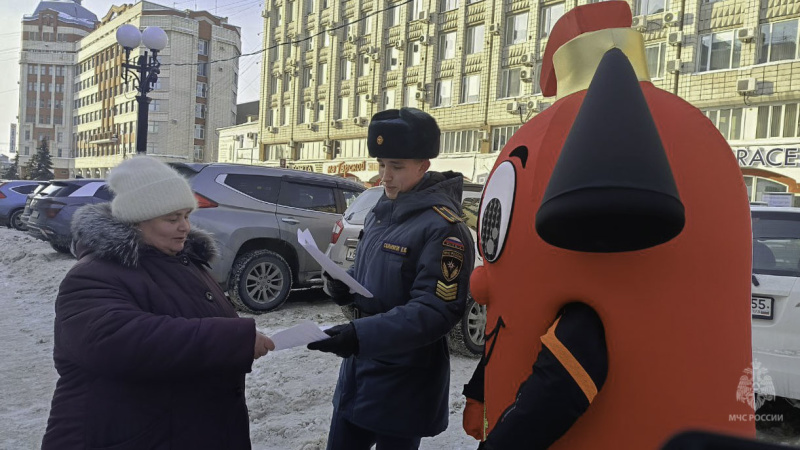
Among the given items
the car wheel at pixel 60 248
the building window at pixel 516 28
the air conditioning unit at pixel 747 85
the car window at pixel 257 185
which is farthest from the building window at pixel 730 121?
the car wheel at pixel 60 248

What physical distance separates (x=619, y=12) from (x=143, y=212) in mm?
1649

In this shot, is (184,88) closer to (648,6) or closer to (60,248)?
(648,6)

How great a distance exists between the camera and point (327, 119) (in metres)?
39.4

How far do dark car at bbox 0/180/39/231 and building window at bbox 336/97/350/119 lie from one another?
22.0 metres

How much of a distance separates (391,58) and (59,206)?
2657cm

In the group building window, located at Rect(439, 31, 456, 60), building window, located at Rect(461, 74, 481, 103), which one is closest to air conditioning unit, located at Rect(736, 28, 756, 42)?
building window, located at Rect(461, 74, 481, 103)

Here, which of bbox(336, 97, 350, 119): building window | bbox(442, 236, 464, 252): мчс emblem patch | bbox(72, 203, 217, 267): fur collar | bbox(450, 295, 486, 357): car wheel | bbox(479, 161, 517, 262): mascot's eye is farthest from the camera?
bbox(336, 97, 350, 119): building window

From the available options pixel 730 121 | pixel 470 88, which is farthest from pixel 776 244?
pixel 470 88

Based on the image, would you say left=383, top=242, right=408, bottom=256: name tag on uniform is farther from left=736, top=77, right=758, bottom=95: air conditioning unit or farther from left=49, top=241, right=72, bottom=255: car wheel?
left=736, top=77, right=758, bottom=95: air conditioning unit

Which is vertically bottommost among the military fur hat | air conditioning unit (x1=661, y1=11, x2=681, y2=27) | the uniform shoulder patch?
the uniform shoulder patch

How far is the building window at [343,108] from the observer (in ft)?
125

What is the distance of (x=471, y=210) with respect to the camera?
19.4 ft

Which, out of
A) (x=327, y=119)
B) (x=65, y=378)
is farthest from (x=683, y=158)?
(x=327, y=119)

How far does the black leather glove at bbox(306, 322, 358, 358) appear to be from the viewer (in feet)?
6.17
